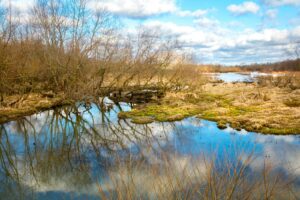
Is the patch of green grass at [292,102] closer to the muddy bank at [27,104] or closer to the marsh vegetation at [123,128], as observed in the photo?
the marsh vegetation at [123,128]

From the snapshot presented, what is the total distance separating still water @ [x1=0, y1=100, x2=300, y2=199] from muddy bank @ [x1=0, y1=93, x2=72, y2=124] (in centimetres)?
121

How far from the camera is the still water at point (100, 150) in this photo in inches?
387

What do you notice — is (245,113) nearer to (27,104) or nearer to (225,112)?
(225,112)

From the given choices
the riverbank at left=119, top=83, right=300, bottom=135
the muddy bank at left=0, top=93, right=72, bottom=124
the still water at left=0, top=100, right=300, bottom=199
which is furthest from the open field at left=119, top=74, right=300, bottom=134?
the muddy bank at left=0, top=93, right=72, bottom=124

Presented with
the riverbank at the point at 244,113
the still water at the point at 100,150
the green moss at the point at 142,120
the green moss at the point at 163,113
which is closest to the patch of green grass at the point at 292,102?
the riverbank at the point at 244,113

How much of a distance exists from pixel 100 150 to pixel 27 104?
13.8m

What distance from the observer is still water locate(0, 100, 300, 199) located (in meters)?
9.84

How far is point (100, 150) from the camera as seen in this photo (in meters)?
13.6

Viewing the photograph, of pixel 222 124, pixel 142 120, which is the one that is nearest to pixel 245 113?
pixel 222 124

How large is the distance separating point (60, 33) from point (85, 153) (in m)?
16.2

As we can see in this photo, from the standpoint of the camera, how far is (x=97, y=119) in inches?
843

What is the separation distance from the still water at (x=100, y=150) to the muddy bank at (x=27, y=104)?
1.21 metres

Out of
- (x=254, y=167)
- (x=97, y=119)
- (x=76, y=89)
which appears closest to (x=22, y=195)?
(x=254, y=167)

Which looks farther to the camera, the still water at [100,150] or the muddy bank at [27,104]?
the muddy bank at [27,104]
